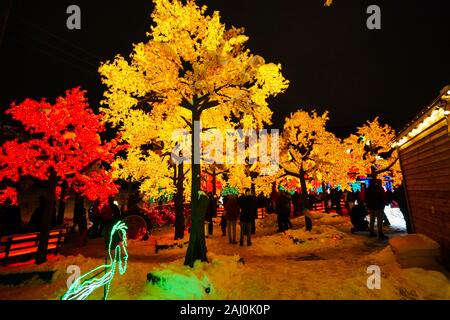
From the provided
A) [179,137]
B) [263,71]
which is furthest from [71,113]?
[263,71]

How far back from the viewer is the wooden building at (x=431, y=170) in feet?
21.2

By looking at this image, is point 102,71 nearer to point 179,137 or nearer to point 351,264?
point 179,137

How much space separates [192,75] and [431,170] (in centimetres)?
709

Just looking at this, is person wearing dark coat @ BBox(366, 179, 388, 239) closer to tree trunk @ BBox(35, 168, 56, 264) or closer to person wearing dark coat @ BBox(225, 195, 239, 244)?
person wearing dark coat @ BBox(225, 195, 239, 244)

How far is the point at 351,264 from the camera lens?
8.04 meters

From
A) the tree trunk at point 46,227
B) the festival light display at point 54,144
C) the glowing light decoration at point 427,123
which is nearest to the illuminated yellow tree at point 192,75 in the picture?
the festival light display at point 54,144

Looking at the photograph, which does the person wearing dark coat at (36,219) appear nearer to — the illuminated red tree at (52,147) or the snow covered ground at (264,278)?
the illuminated red tree at (52,147)

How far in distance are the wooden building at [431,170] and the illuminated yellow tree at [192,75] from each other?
4.43 meters

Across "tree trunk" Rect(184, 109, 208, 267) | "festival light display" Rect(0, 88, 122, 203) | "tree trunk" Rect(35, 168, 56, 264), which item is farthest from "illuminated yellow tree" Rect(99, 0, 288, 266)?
"tree trunk" Rect(35, 168, 56, 264)

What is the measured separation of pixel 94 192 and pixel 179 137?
14.2 ft

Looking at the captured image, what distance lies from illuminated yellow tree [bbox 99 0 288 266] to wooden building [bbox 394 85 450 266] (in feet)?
14.6

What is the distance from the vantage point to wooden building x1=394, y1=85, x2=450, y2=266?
21.2 feet

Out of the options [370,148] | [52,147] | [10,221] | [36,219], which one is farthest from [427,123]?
[370,148]

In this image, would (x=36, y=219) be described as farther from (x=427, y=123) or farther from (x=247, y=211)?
(x=427, y=123)
